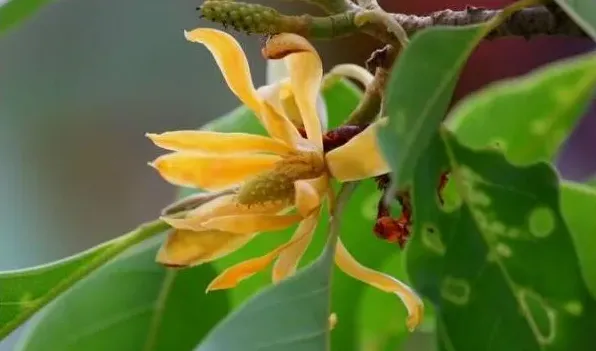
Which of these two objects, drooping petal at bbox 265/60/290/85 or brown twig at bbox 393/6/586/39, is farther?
drooping petal at bbox 265/60/290/85

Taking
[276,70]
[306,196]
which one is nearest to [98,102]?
[276,70]

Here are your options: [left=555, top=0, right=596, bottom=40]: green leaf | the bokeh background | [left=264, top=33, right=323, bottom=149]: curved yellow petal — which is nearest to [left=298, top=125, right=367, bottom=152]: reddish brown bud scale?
[left=264, top=33, right=323, bottom=149]: curved yellow petal

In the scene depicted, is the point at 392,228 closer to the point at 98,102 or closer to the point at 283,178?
the point at 283,178

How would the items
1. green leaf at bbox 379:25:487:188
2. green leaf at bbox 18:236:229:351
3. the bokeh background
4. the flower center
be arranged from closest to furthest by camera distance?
1. green leaf at bbox 379:25:487:188
2. the flower center
3. green leaf at bbox 18:236:229:351
4. the bokeh background

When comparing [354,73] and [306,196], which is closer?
[306,196]

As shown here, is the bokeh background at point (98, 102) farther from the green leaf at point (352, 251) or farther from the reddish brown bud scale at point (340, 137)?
the reddish brown bud scale at point (340, 137)

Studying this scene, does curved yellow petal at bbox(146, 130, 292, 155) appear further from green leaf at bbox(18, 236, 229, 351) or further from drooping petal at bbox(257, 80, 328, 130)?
green leaf at bbox(18, 236, 229, 351)

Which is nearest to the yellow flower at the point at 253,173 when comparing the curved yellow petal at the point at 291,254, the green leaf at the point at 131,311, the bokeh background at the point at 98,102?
the curved yellow petal at the point at 291,254
